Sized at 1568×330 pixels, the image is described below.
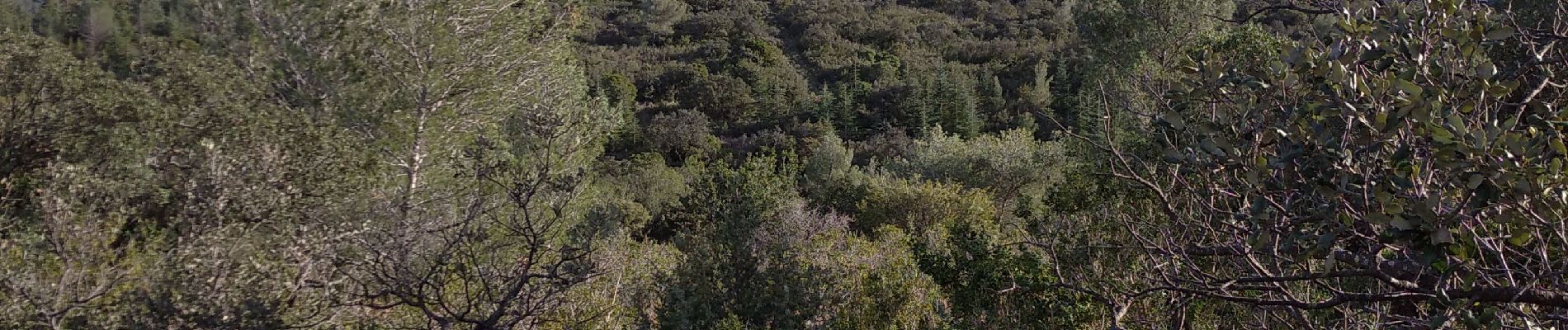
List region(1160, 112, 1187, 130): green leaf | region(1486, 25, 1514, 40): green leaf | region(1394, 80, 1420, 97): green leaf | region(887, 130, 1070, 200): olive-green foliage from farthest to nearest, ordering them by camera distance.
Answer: region(887, 130, 1070, 200): olive-green foliage → region(1160, 112, 1187, 130): green leaf → region(1486, 25, 1514, 40): green leaf → region(1394, 80, 1420, 97): green leaf

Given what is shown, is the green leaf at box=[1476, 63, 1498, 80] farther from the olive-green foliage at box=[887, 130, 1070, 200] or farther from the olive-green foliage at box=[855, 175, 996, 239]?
the olive-green foliage at box=[887, 130, 1070, 200]

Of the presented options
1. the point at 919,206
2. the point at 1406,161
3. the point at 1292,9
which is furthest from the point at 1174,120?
the point at 919,206

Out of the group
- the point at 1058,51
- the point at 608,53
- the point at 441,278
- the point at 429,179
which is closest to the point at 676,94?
the point at 608,53

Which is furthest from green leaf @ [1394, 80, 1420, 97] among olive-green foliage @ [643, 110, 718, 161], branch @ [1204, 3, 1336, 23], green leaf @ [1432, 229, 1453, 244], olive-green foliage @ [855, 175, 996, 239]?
olive-green foliage @ [643, 110, 718, 161]

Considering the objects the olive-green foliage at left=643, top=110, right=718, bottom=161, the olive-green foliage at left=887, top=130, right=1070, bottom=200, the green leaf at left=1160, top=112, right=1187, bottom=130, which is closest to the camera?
the green leaf at left=1160, top=112, right=1187, bottom=130

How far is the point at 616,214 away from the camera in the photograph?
9008 millimetres

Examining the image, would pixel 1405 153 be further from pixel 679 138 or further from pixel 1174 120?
pixel 679 138

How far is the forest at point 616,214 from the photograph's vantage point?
6.34 feet

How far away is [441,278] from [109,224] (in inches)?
170

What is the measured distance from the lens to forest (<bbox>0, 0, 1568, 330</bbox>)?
1.93m

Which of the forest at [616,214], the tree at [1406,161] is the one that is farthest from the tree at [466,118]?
the tree at [1406,161]

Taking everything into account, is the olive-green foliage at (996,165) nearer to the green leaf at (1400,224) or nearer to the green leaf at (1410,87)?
the green leaf at (1410,87)

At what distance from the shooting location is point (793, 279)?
629 cm

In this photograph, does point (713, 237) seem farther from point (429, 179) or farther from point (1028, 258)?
point (429, 179)
